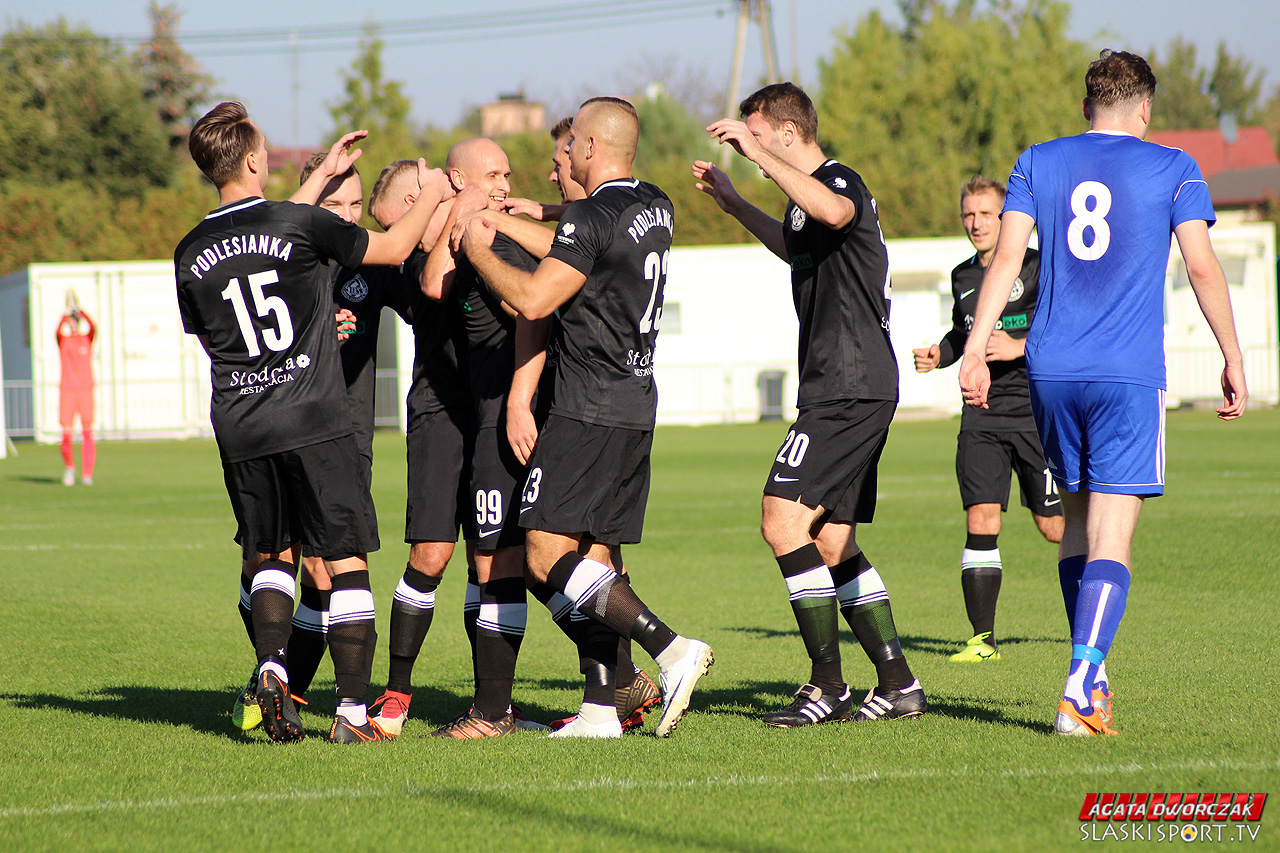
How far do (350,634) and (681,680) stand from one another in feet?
4.32

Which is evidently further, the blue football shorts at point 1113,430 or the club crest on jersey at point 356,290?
the club crest on jersey at point 356,290

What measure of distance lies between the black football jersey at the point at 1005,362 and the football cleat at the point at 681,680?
3249 millimetres

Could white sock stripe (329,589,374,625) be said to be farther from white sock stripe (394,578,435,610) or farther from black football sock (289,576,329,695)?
black football sock (289,576,329,695)

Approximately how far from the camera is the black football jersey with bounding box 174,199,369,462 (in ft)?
15.1

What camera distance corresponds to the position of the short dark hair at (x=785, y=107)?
5.14 metres

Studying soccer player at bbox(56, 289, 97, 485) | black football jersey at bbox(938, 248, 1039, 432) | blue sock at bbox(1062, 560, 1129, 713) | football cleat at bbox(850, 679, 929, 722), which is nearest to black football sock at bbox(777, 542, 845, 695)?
football cleat at bbox(850, 679, 929, 722)

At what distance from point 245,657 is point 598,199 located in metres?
3.59

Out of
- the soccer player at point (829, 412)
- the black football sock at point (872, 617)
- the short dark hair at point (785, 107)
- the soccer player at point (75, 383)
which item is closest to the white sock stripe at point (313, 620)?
the soccer player at point (829, 412)

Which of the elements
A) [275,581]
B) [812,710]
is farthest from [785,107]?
[275,581]

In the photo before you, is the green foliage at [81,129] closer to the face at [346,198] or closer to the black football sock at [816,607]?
the face at [346,198]

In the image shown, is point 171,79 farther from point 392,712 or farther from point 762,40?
point 392,712

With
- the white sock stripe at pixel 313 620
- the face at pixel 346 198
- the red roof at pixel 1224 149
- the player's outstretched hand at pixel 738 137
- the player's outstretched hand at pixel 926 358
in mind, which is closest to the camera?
the player's outstretched hand at pixel 738 137

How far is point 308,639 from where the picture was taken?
564cm

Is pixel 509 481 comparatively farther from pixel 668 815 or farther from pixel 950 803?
pixel 950 803
